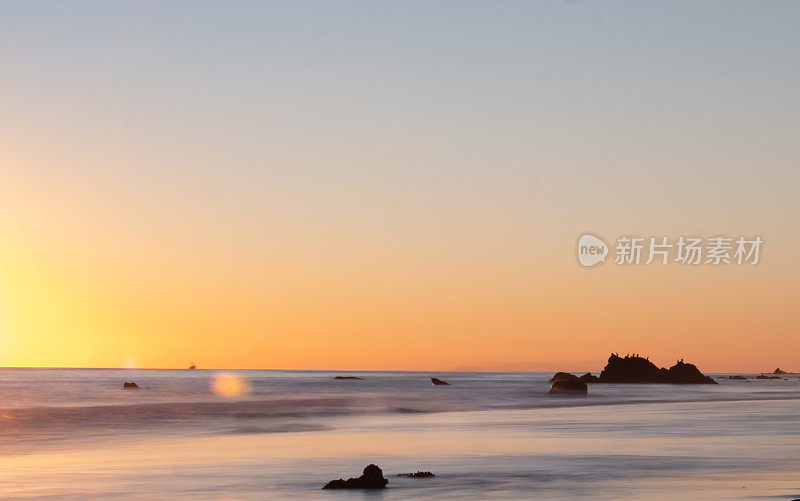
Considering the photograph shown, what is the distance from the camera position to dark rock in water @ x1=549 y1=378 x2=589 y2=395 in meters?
142

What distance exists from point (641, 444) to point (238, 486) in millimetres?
23992

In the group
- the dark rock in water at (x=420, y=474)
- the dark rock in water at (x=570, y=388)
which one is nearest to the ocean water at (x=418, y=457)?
the dark rock in water at (x=420, y=474)

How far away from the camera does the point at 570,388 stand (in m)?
144

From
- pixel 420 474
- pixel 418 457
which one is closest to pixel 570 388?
pixel 418 457

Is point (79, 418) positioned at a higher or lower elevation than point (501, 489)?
higher

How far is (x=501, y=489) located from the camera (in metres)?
32.6

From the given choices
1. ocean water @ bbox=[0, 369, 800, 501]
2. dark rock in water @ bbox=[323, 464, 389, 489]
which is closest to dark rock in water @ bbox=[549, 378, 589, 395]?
ocean water @ bbox=[0, 369, 800, 501]

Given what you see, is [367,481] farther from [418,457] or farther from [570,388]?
[570,388]

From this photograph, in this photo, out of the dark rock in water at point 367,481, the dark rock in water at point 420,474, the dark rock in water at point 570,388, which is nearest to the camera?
the dark rock in water at point 367,481

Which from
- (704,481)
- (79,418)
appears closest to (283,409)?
(79,418)

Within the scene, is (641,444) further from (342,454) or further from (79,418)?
(79,418)

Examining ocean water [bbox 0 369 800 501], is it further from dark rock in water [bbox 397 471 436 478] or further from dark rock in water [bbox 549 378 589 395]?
dark rock in water [bbox 549 378 589 395]

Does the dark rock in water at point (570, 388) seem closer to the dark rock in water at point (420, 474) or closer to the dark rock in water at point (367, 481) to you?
the dark rock in water at point (420, 474)

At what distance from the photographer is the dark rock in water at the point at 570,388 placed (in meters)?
142
